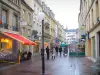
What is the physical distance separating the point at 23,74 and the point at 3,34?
933 centimetres

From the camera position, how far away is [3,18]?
24062mm

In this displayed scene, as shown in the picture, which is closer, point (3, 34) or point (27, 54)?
point (3, 34)

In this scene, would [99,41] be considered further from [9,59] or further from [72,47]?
[72,47]

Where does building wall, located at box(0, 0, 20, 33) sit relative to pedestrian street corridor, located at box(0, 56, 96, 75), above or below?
above

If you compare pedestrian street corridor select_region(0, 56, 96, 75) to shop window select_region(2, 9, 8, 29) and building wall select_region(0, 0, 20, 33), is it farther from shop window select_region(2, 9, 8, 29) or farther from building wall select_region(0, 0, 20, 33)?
building wall select_region(0, 0, 20, 33)

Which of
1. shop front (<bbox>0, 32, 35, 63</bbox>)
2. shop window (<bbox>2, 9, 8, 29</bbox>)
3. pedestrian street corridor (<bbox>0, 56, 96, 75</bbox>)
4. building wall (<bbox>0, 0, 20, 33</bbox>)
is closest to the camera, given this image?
pedestrian street corridor (<bbox>0, 56, 96, 75</bbox>)

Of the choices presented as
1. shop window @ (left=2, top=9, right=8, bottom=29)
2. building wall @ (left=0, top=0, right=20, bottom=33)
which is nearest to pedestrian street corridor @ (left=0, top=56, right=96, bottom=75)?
shop window @ (left=2, top=9, right=8, bottom=29)

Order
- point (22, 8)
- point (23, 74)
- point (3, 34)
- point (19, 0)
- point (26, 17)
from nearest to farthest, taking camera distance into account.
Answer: point (23, 74), point (3, 34), point (19, 0), point (22, 8), point (26, 17)

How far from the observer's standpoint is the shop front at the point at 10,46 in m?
21.8

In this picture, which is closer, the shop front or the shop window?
the shop front

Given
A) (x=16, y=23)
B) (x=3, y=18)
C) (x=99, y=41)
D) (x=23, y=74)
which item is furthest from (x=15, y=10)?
(x=23, y=74)

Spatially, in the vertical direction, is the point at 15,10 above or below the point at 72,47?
above

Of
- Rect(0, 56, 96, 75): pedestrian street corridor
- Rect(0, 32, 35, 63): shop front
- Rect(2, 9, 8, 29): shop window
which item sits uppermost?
Rect(2, 9, 8, 29): shop window

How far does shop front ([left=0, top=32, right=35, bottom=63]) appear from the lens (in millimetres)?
21777
